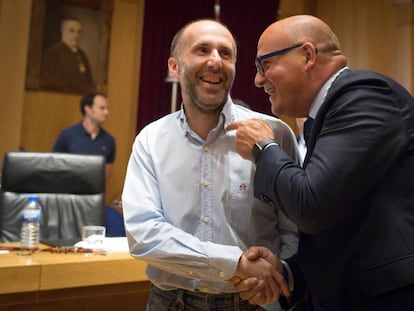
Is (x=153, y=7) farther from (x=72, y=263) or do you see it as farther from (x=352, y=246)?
(x=352, y=246)

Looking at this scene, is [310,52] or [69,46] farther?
[69,46]

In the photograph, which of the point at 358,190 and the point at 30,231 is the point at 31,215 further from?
the point at 358,190

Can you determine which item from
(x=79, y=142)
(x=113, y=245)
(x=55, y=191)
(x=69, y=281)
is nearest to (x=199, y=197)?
(x=69, y=281)

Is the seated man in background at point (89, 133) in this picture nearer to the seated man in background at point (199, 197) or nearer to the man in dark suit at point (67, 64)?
the man in dark suit at point (67, 64)

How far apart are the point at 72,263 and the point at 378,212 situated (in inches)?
45.2

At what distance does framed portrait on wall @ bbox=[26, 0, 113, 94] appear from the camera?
15.4 ft

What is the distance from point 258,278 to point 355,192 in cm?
37

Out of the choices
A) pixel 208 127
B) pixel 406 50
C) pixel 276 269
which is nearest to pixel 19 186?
pixel 208 127

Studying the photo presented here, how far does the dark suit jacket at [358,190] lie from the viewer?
3.34 ft

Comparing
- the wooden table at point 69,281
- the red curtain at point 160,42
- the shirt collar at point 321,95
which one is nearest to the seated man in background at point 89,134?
the red curtain at point 160,42

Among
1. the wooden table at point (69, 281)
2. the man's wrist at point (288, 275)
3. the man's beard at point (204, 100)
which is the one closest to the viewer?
the man's wrist at point (288, 275)

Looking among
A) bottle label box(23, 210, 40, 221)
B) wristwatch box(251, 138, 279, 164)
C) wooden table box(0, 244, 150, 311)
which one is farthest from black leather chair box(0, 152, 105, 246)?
wristwatch box(251, 138, 279, 164)

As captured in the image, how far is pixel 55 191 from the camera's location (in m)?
2.77

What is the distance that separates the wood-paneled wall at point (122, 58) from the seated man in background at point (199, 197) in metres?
3.55
